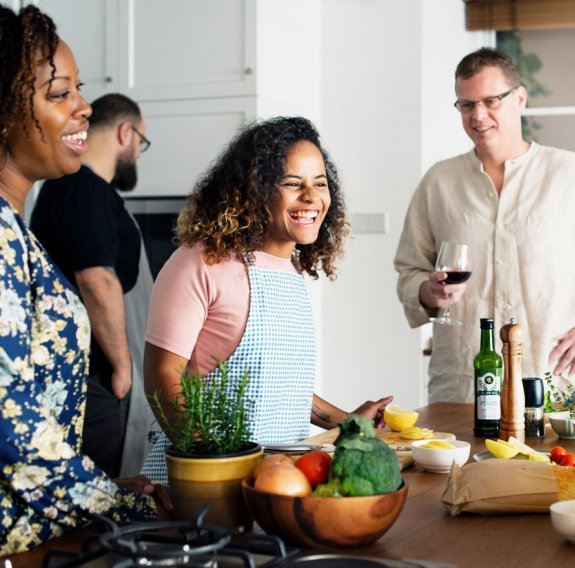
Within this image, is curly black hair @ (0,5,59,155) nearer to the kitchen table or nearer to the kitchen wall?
the kitchen table

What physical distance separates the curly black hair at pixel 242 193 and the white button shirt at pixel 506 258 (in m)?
0.91

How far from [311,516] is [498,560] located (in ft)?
0.84

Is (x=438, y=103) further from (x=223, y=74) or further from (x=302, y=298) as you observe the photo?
(x=302, y=298)

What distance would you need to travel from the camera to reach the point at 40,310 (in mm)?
1393

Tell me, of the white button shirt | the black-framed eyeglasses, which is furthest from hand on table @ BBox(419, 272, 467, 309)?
the black-framed eyeglasses

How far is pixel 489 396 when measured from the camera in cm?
205

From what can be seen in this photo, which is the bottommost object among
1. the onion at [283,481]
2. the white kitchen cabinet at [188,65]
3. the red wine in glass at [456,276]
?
the onion at [283,481]

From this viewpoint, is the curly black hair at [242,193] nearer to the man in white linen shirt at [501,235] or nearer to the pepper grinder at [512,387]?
the pepper grinder at [512,387]

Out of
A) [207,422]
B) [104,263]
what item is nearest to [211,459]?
[207,422]

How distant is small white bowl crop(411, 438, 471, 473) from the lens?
1750 mm

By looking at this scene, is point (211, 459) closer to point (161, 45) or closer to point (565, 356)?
point (565, 356)

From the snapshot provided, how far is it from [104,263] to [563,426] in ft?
5.70

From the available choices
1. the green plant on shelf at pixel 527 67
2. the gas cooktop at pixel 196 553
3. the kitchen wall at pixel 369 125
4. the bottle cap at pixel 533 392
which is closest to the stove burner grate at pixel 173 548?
the gas cooktop at pixel 196 553

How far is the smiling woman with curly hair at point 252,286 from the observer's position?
1983 millimetres
